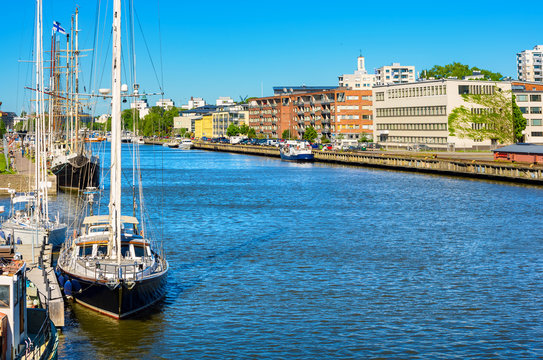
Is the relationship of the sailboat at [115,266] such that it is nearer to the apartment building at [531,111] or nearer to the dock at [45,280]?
the dock at [45,280]

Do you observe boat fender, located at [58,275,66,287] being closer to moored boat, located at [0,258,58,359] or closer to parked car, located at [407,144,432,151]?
moored boat, located at [0,258,58,359]

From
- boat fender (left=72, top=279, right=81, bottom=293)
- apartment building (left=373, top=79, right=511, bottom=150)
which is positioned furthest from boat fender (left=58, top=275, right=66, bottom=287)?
apartment building (left=373, top=79, right=511, bottom=150)

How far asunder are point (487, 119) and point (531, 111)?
1916cm

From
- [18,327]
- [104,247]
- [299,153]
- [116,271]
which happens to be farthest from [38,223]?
[299,153]

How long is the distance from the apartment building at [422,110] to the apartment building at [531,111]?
390 cm

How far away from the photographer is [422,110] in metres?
163

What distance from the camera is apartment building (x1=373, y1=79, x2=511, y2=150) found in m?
153

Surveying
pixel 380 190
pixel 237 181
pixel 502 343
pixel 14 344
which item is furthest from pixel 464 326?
pixel 237 181

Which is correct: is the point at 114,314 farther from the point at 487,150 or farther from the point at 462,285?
the point at 487,150

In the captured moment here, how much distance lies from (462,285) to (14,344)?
2370cm

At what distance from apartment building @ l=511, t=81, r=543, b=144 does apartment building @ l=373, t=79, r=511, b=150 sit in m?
3.90

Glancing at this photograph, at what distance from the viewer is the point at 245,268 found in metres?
40.2

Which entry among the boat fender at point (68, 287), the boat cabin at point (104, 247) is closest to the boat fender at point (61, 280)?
the boat fender at point (68, 287)

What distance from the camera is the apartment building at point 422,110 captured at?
153m
